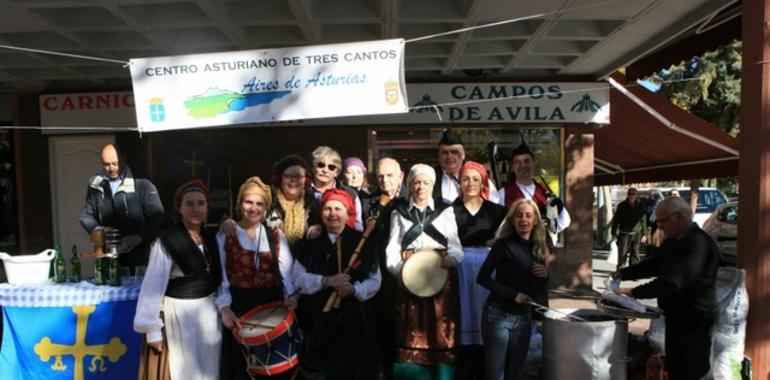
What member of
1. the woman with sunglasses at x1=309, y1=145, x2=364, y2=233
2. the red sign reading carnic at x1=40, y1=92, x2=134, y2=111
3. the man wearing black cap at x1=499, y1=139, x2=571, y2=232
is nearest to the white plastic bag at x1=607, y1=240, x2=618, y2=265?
the man wearing black cap at x1=499, y1=139, x2=571, y2=232

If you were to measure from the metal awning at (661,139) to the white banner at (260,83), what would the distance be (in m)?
4.86

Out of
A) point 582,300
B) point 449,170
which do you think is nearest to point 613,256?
point 582,300

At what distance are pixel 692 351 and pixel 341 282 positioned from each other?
2.33 m

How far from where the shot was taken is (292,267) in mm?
3549

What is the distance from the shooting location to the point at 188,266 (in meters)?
3.39

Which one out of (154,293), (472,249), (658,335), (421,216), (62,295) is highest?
(421,216)

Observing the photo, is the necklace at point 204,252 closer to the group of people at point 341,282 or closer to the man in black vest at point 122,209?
the group of people at point 341,282

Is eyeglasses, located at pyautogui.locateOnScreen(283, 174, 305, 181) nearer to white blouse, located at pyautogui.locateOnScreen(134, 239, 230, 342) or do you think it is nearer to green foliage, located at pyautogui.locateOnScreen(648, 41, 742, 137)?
white blouse, located at pyautogui.locateOnScreen(134, 239, 230, 342)

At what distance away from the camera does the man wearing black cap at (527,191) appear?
4.89 metres

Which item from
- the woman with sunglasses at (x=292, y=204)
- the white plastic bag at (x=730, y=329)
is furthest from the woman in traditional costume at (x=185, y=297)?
the white plastic bag at (x=730, y=329)

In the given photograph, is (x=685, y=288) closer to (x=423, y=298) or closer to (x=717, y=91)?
(x=423, y=298)

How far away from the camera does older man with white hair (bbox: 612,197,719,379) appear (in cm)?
354

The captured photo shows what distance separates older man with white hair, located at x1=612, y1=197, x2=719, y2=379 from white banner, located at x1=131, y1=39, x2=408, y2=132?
6.92 feet

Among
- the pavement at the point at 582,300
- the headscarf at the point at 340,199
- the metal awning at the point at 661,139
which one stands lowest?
the pavement at the point at 582,300
